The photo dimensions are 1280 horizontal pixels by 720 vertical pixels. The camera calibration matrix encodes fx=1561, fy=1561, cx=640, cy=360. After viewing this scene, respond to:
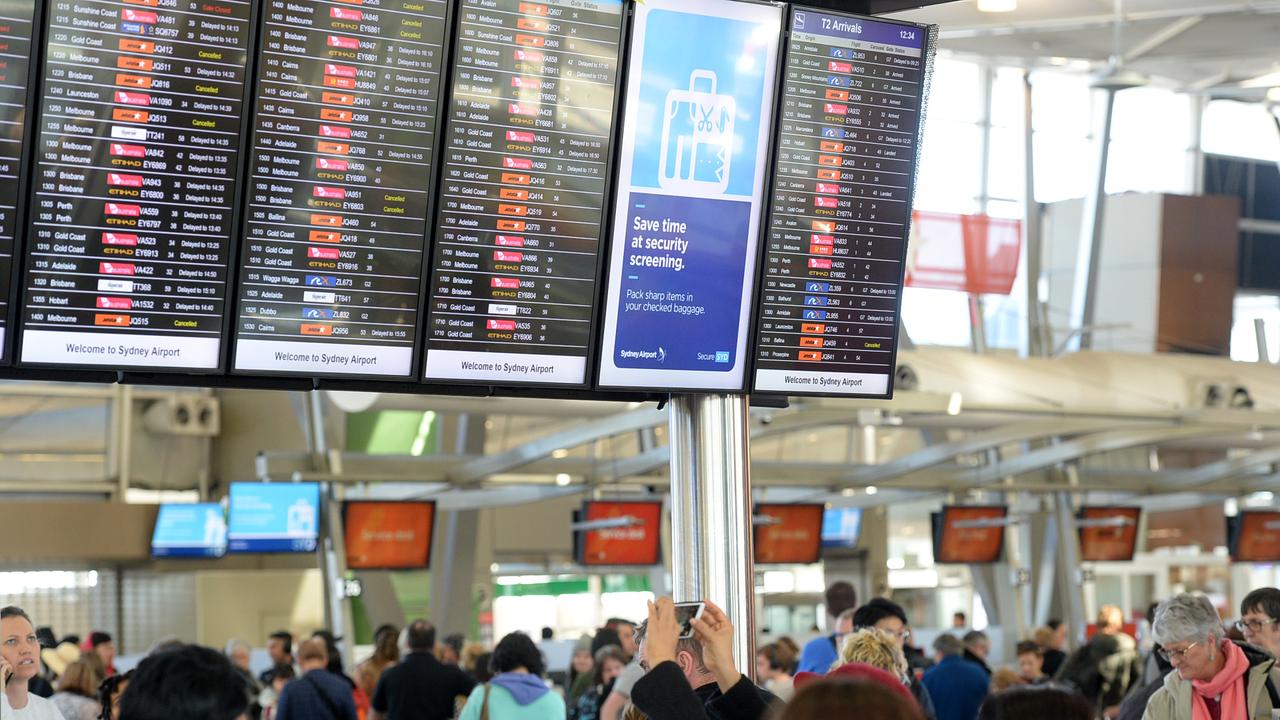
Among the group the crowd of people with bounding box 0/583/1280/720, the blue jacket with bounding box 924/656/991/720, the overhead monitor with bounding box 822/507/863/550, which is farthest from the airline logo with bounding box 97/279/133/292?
the overhead monitor with bounding box 822/507/863/550

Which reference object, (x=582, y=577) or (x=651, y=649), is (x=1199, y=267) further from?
(x=651, y=649)

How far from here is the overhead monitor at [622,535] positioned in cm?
1708

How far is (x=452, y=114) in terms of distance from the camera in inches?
172

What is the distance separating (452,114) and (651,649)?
65.2 inches

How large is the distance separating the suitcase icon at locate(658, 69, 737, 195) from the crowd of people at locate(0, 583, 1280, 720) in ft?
4.59

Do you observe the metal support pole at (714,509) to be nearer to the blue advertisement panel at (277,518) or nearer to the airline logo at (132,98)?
the airline logo at (132,98)

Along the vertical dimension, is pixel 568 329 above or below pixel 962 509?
above

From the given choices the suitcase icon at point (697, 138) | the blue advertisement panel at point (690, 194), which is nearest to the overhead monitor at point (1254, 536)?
the blue advertisement panel at point (690, 194)

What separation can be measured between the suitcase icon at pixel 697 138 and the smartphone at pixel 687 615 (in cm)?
144

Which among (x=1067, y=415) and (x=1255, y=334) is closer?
(x=1067, y=415)

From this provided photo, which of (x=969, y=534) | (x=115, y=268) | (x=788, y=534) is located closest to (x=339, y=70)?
(x=115, y=268)

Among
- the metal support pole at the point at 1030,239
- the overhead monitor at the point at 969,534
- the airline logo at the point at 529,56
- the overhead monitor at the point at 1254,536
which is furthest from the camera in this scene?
the metal support pole at the point at 1030,239

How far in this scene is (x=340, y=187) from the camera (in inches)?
166

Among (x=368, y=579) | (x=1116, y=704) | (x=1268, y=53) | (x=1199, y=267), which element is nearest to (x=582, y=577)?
(x=368, y=579)
